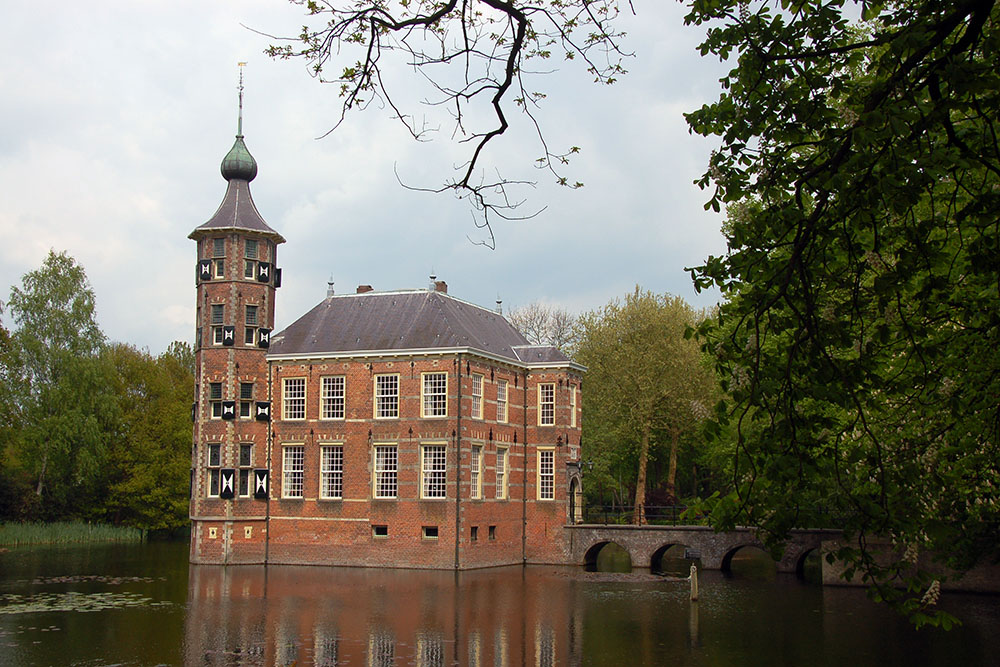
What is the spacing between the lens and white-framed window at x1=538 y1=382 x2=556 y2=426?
35.2 metres

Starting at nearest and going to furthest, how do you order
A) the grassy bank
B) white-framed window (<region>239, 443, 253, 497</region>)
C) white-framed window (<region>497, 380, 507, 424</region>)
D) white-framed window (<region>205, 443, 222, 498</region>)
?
white-framed window (<region>205, 443, 222, 498</region>), white-framed window (<region>239, 443, 253, 497</region>), white-framed window (<region>497, 380, 507, 424</region>), the grassy bank

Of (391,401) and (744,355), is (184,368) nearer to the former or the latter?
(391,401)

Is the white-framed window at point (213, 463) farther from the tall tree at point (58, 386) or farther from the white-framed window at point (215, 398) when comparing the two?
the tall tree at point (58, 386)

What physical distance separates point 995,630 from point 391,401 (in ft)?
62.2

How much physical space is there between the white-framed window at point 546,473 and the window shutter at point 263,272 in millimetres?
10990

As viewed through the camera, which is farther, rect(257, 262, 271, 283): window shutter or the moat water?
rect(257, 262, 271, 283): window shutter

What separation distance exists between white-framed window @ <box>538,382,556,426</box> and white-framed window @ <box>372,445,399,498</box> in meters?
5.65

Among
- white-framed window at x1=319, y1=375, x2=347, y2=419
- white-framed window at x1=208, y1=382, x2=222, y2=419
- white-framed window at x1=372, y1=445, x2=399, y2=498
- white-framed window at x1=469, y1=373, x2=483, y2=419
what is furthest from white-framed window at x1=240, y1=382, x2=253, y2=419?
white-framed window at x1=469, y1=373, x2=483, y2=419

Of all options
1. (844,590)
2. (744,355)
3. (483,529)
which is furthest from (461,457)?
(744,355)

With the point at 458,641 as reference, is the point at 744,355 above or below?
above

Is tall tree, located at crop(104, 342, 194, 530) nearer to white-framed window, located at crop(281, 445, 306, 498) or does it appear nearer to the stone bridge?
white-framed window, located at crop(281, 445, 306, 498)

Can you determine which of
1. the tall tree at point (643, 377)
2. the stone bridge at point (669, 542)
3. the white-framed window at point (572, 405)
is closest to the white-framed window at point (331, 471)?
the stone bridge at point (669, 542)

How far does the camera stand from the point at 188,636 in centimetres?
1820

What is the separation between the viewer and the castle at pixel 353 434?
105ft
